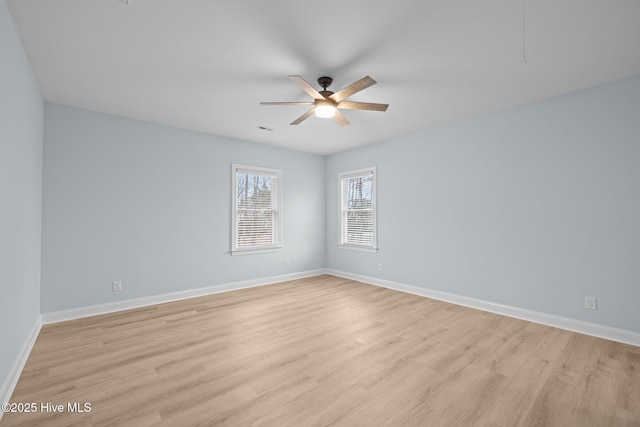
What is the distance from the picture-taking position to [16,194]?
2225 mm

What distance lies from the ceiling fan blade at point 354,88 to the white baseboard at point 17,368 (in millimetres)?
3339

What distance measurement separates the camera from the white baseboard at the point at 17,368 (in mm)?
1895

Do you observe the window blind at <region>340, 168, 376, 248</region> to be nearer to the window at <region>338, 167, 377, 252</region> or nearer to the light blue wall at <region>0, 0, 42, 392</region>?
the window at <region>338, 167, 377, 252</region>

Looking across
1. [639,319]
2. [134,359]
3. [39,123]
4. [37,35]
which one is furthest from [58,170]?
[639,319]

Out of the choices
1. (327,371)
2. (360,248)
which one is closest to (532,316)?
(327,371)

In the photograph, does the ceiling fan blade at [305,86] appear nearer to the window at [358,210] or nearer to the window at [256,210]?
the window at [256,210]

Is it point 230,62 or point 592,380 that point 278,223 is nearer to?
point 230,62

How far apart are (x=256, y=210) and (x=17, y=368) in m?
3.57

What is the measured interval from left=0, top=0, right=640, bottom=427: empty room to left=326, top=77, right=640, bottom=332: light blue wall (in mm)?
22

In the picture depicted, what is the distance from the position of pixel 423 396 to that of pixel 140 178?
4.30 m

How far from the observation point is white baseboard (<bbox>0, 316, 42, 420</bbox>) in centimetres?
190

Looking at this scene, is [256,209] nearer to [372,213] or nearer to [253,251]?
[253,251]

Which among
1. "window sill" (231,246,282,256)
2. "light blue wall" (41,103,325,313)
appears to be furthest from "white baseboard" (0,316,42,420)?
"window sill" (231,246,282,256)

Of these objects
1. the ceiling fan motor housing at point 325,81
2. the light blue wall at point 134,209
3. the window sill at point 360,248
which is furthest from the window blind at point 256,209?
the ceiling fan motor housing at point 325,81
